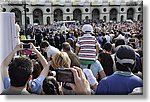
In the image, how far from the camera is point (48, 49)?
2.53 meters

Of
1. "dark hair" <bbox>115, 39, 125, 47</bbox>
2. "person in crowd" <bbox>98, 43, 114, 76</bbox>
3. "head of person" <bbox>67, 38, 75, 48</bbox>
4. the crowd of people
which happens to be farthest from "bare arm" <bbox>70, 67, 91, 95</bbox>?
"dark hair" <bbox>115, 39, 125, 47</bbox>

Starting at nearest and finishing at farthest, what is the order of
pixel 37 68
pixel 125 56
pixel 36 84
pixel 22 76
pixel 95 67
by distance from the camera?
pixel 22 76 → pixel 125 56 → pixel 36 84 → pixel 37 68 → pixel 95 67

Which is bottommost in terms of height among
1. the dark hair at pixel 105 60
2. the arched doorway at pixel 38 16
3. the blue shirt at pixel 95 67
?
the blue shirt at pixel 95 67

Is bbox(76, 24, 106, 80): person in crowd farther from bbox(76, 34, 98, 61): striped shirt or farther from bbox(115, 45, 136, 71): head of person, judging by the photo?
bbox(115, 45, 136, 71): head of person

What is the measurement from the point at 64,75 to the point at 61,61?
0.12 meters

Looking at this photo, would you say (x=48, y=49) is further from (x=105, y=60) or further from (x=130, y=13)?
(x=130, y=13)

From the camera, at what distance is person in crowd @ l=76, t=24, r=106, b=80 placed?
2412mm

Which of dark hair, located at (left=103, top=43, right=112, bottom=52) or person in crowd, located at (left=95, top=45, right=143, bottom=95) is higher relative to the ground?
dark hair, located at (left=103, top=43, right=112, bottom=52)

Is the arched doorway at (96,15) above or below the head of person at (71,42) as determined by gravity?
above

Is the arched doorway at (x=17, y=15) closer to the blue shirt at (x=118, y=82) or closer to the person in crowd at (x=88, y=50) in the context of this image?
the person in crowd at (x=88, y=50)

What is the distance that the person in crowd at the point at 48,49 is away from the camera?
243cm

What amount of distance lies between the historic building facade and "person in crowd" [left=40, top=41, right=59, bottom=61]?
206 millimetres

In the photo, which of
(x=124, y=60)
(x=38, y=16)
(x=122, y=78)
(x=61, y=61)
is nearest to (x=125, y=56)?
(x=124, y=60)

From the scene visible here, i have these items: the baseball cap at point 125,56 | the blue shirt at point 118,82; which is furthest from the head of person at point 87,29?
the blue shirt at point 118,82
